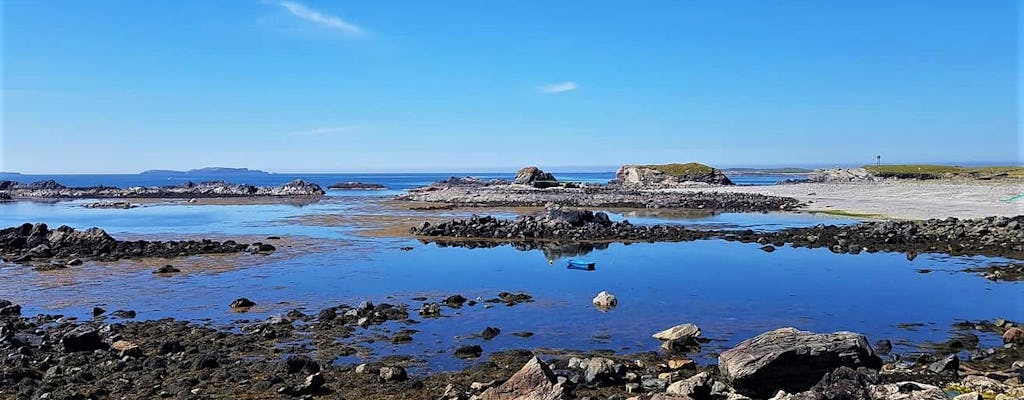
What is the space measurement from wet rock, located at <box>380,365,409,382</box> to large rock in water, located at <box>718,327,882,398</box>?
502 cm

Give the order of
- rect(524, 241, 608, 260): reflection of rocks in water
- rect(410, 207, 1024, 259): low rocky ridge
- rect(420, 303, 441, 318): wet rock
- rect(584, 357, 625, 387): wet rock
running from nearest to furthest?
rect(584, 357, 625, 387): wet rock
rect(420, 303, 441, 318): wet rock
rect(410, 207, 1024, 259): low rocky ridge
rect(524, 241, 608, 260): reflection of rocks in water

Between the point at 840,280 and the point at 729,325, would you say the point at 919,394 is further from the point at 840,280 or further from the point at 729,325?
the point at 840,280

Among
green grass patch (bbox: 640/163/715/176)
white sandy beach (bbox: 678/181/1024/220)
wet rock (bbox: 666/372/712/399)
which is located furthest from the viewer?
green grass patch (bbox: 640/163/715/176)

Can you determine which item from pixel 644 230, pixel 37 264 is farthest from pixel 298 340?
pixel 644 230

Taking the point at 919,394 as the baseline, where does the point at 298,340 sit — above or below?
below

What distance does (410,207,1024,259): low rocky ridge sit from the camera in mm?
29047

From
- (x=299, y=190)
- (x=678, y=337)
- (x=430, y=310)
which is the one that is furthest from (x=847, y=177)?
(x=678, y=337)

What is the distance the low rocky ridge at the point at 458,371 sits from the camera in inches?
386

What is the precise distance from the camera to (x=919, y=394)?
7.44 metres

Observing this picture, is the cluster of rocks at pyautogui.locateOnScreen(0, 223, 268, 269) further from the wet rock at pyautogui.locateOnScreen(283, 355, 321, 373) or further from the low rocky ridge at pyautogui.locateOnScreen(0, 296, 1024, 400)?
the wet rock at pyautogui.locateOnScreen(283, 355, 321, 373)

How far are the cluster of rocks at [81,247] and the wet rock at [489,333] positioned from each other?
19206 mm

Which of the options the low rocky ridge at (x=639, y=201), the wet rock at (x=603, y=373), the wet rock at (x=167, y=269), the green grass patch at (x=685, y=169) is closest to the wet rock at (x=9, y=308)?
the wet rock at (x=167, y=269)

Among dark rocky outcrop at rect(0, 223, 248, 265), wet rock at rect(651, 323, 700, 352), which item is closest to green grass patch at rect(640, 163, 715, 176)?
dark rocky outcrop at rect(0, 223, 248, 265)

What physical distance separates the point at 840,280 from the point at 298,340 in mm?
16460
